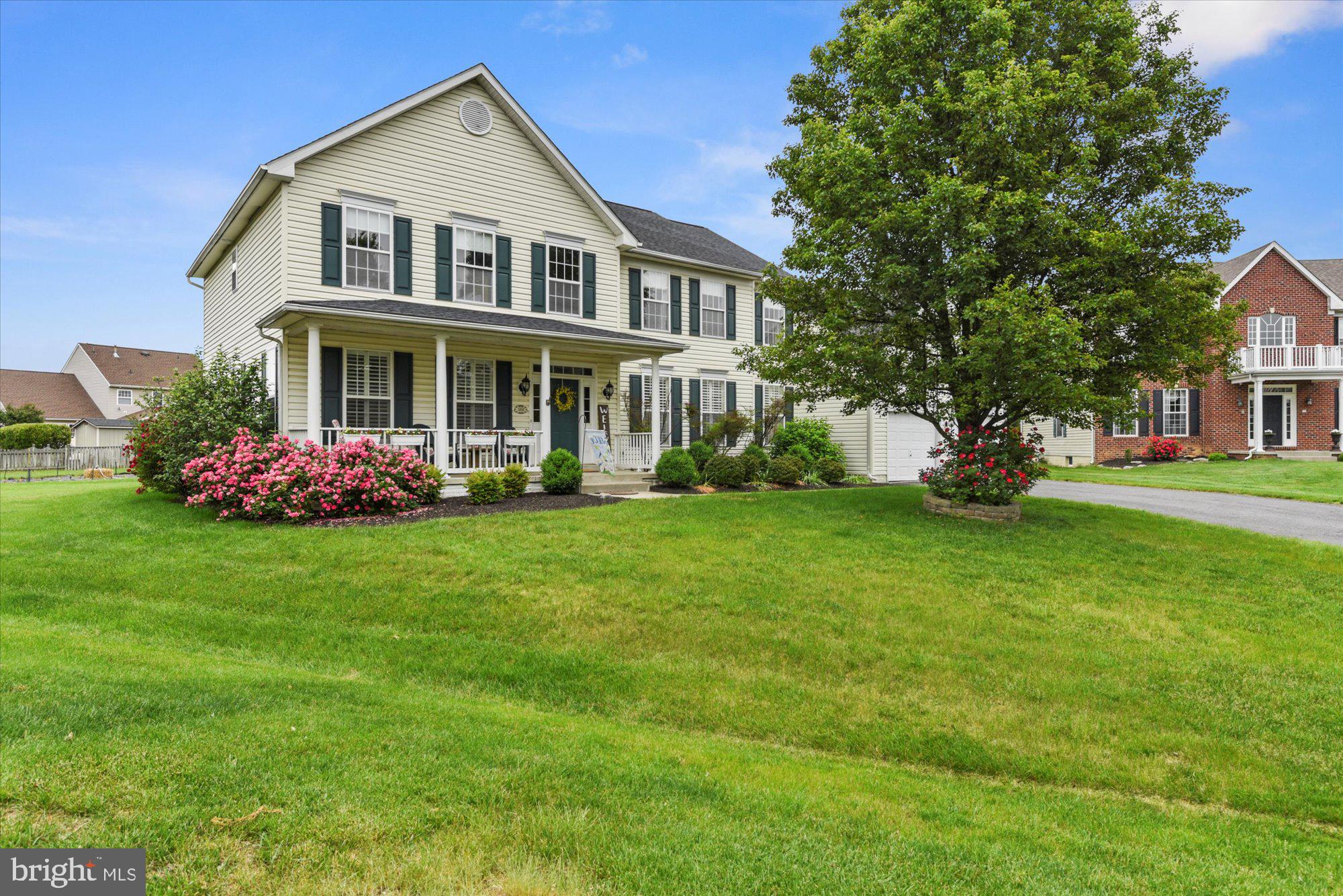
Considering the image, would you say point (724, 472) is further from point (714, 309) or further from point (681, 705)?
point (681, 705)

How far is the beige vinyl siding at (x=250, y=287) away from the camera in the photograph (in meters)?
13.7

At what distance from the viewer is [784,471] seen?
1662cm

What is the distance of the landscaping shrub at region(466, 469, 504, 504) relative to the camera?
40.7 feet

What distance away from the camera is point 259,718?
4.37 metres

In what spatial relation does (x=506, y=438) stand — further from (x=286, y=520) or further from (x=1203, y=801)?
(x=1203, y=801)

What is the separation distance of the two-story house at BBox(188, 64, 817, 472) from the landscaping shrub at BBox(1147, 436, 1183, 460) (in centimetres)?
1922

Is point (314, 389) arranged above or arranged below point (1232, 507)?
above

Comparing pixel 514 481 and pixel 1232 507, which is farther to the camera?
pixel 1232 507

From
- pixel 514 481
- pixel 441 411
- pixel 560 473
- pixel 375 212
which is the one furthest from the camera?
pixel 375 212

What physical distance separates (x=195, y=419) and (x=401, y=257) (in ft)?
16.3

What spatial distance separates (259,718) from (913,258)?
9.89 m

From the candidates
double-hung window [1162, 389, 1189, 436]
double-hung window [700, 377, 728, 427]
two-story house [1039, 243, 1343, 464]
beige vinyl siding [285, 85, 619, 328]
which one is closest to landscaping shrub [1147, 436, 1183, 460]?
two-story house [1039, 243, 1343, 464]

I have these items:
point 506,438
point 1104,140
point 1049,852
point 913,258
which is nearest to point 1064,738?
point 1049,852

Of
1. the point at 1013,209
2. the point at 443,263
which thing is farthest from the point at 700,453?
the point at 1013,209
